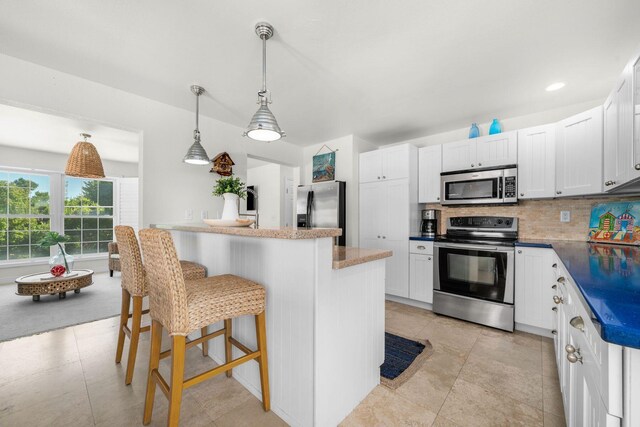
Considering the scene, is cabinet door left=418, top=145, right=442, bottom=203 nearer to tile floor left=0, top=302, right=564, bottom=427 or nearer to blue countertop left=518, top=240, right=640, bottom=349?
tile floor left=0, top=302, right=564, bottom=427

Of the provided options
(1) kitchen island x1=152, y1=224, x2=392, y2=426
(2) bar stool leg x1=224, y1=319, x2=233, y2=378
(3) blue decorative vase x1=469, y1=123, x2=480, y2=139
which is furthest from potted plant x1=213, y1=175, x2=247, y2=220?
(3) blue decorative vase x1=469, y1=123, x2=480, y2=139

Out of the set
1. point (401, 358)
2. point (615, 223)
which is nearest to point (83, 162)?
point (401, 358)

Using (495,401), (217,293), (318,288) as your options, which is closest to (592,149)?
(495,401)

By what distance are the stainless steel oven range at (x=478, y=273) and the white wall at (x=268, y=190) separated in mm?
3596

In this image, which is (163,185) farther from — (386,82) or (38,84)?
(386,82)

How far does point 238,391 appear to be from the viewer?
170 centimetres

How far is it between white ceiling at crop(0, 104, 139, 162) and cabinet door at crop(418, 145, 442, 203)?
166 inches

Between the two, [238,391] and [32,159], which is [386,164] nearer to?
[238,391]

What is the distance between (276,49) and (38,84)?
2.07 metres

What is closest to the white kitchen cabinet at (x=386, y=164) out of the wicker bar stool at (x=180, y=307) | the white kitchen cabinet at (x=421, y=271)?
the white kitchen cabinet at (x=421, y=271)

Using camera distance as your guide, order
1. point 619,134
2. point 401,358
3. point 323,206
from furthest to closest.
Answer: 1. point 323,206
2. point 401,358
3. point 619,134

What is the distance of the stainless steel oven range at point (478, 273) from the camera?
2.66 metres

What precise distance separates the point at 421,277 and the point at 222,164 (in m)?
2.88

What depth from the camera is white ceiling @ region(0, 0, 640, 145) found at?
158cm
